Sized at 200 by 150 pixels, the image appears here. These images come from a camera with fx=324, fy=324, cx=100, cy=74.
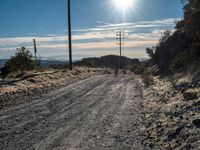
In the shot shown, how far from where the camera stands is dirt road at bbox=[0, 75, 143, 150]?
31.3 ft

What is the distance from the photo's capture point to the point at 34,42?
6244cm

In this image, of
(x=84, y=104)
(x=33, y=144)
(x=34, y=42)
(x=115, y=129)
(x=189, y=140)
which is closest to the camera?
(x=189, y=140)

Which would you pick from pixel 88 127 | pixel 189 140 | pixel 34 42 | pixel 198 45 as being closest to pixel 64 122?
pixel 88 127

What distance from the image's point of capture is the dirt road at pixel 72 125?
376 inches

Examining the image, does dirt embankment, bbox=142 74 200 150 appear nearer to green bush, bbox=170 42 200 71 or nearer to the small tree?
green bush, bbox=170 42 200 71

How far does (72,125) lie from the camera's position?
12.0m

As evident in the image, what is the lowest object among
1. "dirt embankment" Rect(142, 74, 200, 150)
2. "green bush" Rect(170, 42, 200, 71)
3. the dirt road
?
the dirt road

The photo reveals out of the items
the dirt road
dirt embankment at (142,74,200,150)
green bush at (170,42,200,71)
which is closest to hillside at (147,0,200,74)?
green bush at (170,42,200,71)

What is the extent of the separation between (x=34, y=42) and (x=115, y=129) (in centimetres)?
5345

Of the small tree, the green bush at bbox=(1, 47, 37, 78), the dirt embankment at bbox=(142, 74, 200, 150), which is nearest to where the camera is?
the dirt embankment at bbox=(142, 74, 200, 150)

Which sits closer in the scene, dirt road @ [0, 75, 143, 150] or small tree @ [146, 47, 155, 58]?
dirt road @ [0, 75, 143, 150]

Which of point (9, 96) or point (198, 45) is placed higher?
point (198, 45)

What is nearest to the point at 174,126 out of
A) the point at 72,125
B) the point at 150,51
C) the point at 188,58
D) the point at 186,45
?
the point at 72,125

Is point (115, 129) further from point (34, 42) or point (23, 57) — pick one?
point (34, 42)
